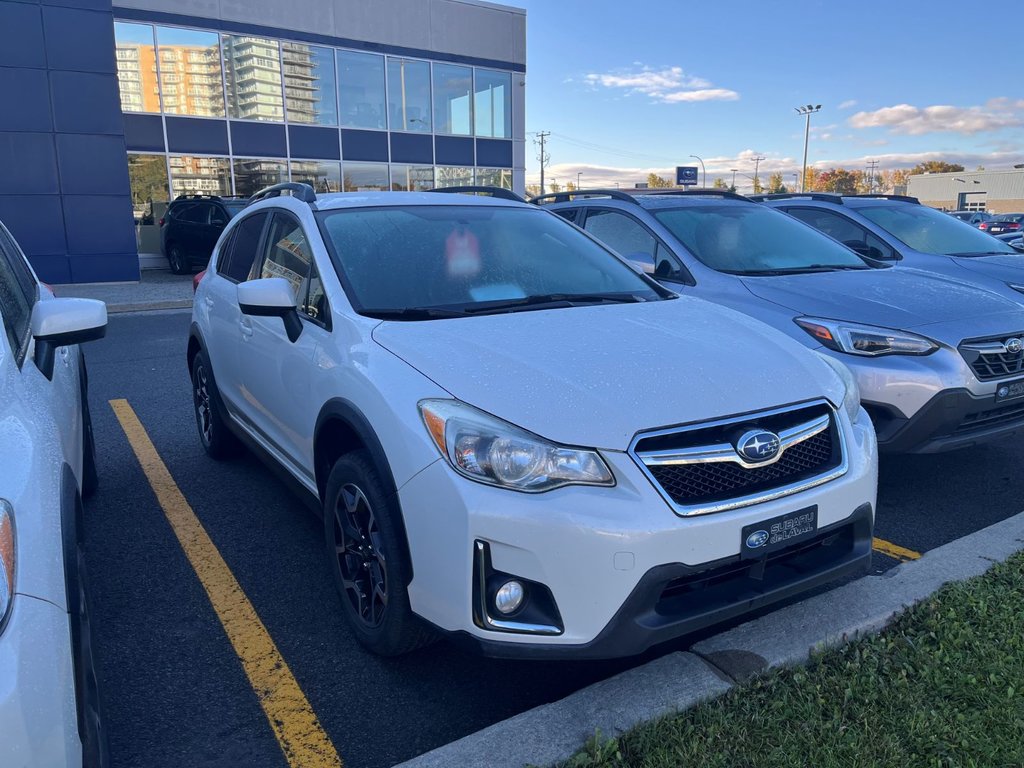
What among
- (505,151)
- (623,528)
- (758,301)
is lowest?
(623,528)

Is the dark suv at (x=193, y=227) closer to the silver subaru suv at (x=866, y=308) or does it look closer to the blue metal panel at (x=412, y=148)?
the blue metal panel at (x=412, y=148)

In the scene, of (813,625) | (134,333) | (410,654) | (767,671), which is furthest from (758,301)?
(134,333)

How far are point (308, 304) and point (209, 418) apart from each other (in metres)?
2.06

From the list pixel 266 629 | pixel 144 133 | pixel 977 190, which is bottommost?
pixel 266 629

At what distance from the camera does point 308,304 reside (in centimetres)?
347

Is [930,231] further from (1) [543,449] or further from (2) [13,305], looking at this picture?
(2) [13,305]

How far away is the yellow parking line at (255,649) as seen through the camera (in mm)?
2514

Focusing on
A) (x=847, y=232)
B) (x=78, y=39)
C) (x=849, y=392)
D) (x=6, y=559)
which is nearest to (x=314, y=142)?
(x=78, y=39)

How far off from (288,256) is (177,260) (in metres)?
16.8

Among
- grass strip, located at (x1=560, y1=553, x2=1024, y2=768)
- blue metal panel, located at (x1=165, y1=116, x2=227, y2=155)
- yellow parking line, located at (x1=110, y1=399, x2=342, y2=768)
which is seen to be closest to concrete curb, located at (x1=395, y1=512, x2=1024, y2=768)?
grass strip, located at (x1=560, y1=553, x2=1024, y2=768)

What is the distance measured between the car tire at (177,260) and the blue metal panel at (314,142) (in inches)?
204

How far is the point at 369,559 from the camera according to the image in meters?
2.87

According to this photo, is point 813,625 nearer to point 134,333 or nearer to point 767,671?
point 767,671

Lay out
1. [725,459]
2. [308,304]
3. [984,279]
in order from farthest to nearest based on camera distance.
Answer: [984,279]
[308,304]
[725,459]
